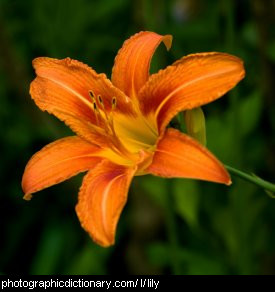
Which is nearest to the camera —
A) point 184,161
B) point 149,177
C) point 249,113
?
point 184,161

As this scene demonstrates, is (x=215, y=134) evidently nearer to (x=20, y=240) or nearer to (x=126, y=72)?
(x=126, y=72)

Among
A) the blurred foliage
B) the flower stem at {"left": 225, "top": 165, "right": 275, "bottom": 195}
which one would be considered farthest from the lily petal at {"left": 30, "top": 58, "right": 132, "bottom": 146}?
the blurred foliage

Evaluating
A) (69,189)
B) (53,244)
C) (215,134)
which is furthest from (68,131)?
(215,134)

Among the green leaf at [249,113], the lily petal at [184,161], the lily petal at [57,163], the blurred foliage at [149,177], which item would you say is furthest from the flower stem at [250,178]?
the green leaf at [249,113]

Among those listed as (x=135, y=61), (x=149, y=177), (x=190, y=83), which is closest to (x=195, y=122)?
(x=190, y=83)

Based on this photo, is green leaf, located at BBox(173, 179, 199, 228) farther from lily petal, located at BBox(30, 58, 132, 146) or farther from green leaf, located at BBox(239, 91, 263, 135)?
lily petal, located at BBox(30, 58, 132, 146)

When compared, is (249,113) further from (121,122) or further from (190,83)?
(190,83)
